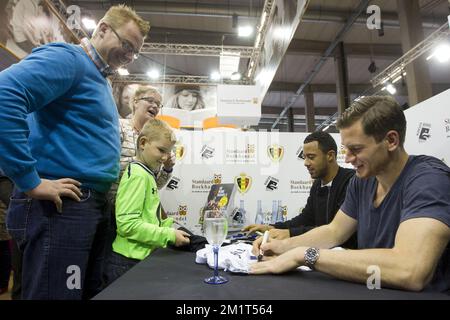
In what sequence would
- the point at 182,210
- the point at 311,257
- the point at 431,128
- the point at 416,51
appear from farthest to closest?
the point at 416,51, the point at 182,210, the point at 431,128, the point at 311,257

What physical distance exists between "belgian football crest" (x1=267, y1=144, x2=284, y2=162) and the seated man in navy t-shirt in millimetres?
1587

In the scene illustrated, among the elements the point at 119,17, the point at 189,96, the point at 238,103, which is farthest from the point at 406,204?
the point at 189,96

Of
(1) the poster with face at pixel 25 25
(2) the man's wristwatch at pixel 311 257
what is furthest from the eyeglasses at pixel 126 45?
(1) the poster with face at pixel 25 25

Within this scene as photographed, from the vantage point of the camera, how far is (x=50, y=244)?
1.03 metres

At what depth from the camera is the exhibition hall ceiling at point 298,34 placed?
521 centimetres

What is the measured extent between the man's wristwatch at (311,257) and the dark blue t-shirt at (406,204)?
281 millimetres

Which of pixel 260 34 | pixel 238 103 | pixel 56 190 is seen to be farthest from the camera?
pixel 260 34

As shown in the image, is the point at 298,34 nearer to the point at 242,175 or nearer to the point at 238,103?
the point at 238,103

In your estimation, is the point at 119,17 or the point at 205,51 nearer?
the point at 119,17

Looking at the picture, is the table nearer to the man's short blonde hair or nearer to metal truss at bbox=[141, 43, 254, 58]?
the man's short blonde hair

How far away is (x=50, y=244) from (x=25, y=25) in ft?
9.15

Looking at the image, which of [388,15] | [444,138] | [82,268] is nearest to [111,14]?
[82,268]

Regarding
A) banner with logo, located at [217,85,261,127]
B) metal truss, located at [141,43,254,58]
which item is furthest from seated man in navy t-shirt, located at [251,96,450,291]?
metal truss, located at [141,43,254,58]

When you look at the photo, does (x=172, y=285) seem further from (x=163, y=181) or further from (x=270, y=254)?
(x=163, y=181)
